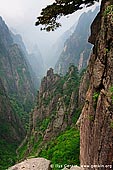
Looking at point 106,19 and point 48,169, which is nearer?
point 106,19

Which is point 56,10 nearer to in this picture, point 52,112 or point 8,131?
point 52,112

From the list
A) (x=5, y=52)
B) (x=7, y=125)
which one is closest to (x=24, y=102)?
(x=5, y=52)

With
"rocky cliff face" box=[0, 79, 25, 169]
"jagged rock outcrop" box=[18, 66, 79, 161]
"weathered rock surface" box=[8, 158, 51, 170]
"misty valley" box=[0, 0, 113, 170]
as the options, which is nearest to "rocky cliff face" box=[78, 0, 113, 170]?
"misty valley" box=[0, 0, 113, 170]

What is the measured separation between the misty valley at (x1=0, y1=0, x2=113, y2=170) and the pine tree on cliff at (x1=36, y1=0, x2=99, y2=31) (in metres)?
1.45

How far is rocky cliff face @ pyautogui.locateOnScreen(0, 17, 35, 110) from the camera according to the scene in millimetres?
152125

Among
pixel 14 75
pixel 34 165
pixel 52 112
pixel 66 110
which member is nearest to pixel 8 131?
pixel 52 112

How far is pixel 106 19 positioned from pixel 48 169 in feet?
31.3

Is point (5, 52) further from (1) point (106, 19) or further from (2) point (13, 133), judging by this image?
(1) point (106, 19)

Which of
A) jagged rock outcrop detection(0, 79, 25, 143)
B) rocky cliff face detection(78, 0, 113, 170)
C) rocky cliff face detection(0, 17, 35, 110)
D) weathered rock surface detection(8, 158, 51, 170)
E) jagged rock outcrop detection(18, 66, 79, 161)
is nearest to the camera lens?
rocky cliff face detection(78, 0, 113, 170)

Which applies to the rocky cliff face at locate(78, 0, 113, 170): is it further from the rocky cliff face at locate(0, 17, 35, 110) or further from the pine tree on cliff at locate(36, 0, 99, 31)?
the rocky cliff face at locate(0, 17, 35, 110)

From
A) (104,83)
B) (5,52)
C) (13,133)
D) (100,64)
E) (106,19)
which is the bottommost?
(13,133)

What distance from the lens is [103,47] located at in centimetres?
1598

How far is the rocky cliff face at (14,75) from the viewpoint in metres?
152

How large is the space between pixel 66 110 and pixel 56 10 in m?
47.6
